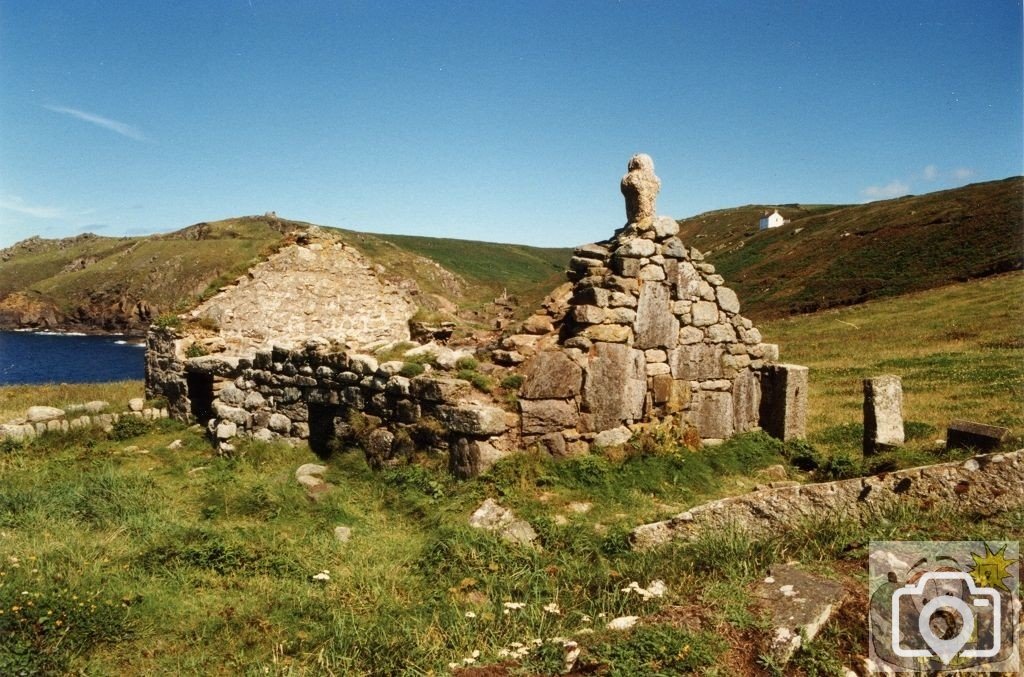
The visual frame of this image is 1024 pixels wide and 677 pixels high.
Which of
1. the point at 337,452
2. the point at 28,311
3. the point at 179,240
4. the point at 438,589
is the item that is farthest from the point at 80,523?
the point at 179,240

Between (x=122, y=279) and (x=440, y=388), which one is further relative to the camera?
(x=122, y=279)

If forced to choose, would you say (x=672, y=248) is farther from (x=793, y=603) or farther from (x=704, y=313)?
(x=793, y=603)

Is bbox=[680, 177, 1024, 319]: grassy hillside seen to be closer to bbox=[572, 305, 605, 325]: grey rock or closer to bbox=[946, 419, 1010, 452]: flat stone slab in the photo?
bbox=[946, 419, 1010, 452]: flat stone slab

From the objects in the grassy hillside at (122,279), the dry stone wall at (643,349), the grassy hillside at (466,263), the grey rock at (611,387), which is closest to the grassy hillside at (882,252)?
the grassy hillside at (466,263)

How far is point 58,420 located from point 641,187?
1184 centimetres

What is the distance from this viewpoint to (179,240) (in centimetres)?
12275

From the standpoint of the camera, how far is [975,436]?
8.55 meters

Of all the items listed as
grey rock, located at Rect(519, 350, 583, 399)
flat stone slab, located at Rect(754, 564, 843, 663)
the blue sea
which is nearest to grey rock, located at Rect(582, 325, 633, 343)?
grey rock, located at Rect(519, 350, 583, 399)

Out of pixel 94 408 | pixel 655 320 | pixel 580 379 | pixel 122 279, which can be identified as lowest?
pixel 94 408

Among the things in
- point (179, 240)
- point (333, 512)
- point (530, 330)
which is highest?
point (179, 240)

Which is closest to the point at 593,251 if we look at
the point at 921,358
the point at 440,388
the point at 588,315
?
the point at 588,315

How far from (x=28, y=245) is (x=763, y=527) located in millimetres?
201403

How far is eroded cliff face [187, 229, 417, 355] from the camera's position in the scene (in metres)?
14.7

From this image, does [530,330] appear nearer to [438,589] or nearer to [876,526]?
[438,589]
